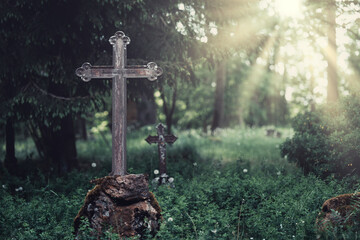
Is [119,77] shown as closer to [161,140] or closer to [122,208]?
[122,208]

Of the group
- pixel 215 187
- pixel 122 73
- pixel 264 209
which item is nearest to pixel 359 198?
pixel 264 209

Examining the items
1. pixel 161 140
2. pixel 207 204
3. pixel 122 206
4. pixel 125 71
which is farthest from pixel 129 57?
pixel 122 206

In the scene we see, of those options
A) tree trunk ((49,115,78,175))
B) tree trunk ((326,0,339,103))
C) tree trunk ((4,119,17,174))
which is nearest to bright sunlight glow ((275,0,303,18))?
tree trunk ((326,0,339,103))

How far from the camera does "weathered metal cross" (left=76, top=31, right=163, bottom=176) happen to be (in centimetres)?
598

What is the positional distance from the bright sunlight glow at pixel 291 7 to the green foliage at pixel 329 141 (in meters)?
3.66

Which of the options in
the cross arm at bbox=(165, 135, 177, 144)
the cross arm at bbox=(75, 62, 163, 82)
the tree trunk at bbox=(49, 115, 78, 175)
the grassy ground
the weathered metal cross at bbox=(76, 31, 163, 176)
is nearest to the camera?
the grassy ground

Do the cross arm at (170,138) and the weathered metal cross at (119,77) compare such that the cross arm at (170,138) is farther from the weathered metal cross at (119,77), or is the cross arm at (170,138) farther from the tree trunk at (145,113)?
the tree trunk at (145,113)

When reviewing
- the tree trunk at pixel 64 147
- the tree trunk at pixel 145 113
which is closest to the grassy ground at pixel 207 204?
the tree trunk at pixel 64 147

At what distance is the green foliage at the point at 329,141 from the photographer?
7.81 m

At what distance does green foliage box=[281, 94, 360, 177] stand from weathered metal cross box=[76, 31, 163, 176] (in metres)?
4.34

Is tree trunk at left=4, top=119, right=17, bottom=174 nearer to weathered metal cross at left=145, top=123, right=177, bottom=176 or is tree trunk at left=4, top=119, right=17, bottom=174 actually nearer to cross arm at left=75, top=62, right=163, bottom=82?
weathered metal cross at left=145, top=123, right=177, bottom=176

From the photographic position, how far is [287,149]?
9.11m

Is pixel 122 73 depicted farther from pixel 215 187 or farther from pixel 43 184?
pixel 43 184

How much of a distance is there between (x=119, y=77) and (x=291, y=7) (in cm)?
783
